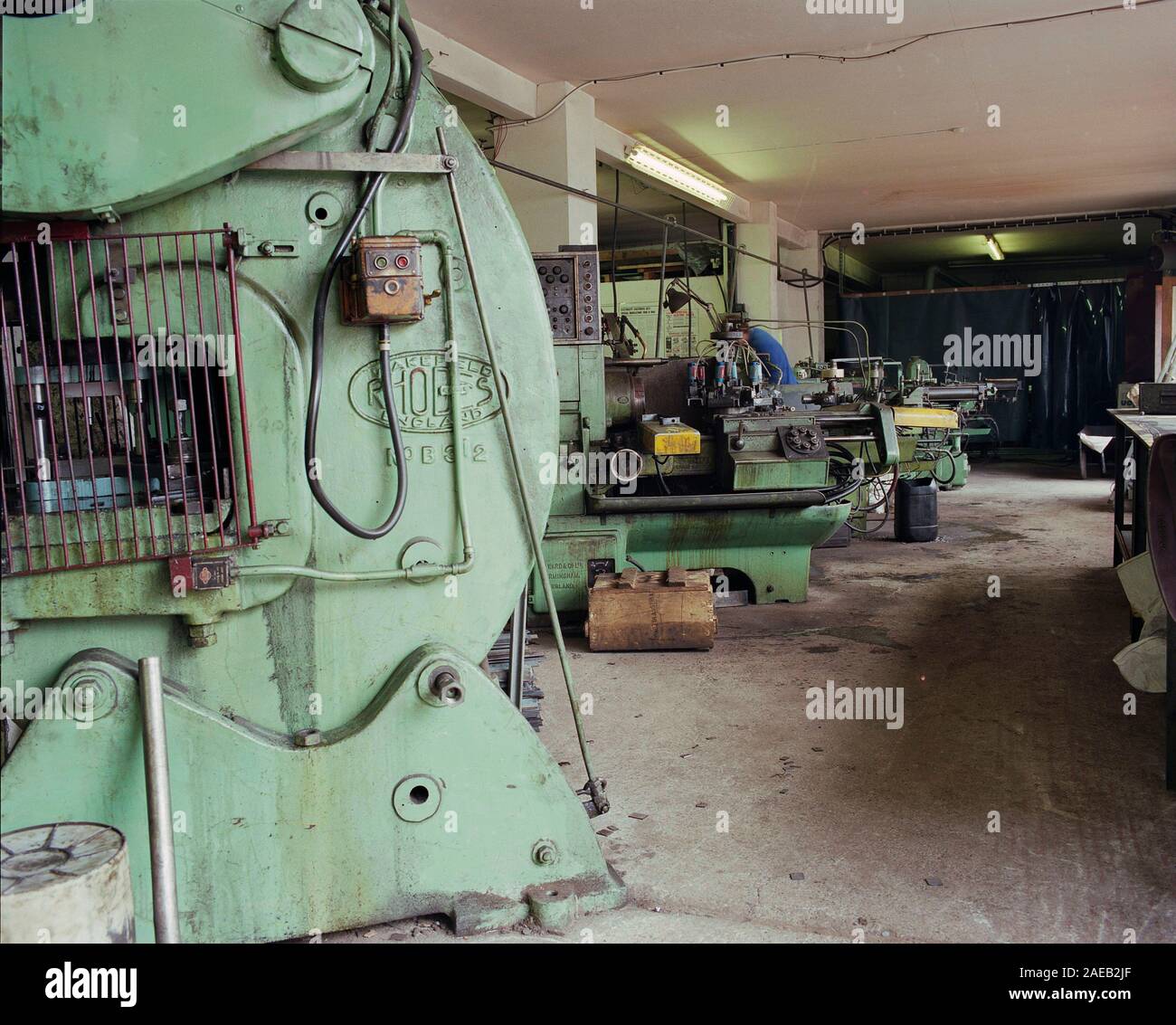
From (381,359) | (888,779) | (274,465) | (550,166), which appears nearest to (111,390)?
(274,465)

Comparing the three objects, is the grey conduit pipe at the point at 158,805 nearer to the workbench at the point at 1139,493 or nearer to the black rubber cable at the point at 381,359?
the black rubber cable at the point at 381,359

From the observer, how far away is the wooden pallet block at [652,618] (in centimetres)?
460

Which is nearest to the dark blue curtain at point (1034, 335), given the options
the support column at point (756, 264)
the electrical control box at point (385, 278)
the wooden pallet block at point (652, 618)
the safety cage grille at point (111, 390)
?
the support column at point (756, 264)

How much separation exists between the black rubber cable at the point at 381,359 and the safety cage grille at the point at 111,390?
12cm

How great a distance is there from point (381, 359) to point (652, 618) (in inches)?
108

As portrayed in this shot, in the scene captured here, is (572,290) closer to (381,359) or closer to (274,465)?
(381,359)

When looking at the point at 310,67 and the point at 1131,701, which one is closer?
the point at 310,67

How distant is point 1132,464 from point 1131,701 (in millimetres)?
1582

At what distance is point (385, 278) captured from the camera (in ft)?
6.43

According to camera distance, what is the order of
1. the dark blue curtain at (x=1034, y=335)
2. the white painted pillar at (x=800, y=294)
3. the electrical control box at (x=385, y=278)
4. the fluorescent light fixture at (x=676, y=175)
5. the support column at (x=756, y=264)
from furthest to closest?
the dark blue curtain at (x=1034, y=335) < the white painted pillar at (x=800, y=294) < the support column at (x=756, y=264) < the fluorescent light fixture at (x=676, y=175) < the electrical control box at (x=385, y=278)

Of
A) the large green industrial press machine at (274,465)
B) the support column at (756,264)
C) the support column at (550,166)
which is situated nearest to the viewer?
the large green industrial press machine at (274,465)
